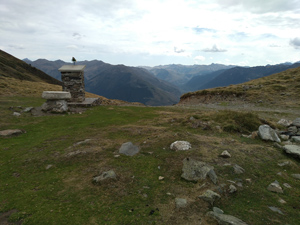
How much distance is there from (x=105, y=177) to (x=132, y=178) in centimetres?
109

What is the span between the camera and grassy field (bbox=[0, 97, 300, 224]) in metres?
5.41

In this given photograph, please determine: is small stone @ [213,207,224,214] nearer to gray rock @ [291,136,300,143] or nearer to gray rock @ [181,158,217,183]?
gray rock @ [181,158,217,183]

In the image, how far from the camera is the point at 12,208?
18.5 feet

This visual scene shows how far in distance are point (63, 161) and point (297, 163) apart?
11.4 metres

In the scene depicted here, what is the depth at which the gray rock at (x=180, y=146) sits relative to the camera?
9695 mm

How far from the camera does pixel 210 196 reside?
5922 mm

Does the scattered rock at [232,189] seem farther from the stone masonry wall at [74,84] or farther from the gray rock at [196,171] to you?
the stone masonry wall at [74,84]

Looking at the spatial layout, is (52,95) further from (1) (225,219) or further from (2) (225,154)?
(1) (225,219)

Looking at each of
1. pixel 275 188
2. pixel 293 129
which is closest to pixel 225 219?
pixel 275 188

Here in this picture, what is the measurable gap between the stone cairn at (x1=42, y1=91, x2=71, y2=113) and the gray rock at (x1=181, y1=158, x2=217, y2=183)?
16.7 meters

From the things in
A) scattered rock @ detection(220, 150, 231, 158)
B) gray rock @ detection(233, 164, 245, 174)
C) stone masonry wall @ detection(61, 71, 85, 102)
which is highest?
stone masonry wall @ detection(61, 71, 85, 102)

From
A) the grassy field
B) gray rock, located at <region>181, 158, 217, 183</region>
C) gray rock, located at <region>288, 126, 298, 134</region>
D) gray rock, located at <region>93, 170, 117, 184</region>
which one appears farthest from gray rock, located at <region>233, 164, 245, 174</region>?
gray rock, located at <region>288, 126, 298, 134</region>

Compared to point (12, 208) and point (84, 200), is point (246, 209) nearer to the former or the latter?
point (84, 200)

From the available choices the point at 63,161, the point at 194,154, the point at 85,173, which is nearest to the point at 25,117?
the point at 63,161
